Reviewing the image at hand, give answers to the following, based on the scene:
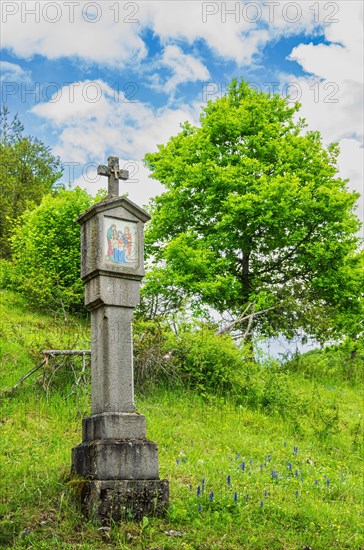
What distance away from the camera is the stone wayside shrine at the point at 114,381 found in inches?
263

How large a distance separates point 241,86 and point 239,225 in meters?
5.60

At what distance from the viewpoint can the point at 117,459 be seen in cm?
683

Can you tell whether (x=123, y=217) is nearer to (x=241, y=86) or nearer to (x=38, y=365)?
(x=38, y=365)

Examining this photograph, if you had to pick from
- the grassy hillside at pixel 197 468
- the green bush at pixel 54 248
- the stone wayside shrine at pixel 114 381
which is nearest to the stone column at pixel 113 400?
the stone wayside shrine at pixel 114 381

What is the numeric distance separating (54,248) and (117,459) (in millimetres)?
15182

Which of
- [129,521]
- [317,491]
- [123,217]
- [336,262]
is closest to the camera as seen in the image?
[129,521]

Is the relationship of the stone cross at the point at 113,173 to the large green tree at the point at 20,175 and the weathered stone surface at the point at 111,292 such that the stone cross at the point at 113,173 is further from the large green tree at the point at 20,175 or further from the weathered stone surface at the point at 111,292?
the large green tree at the point at 20,175

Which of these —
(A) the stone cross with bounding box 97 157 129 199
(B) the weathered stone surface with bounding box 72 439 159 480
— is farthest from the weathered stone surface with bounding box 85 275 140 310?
(B) the weathered stone surface with bounding box 72 439 159 480

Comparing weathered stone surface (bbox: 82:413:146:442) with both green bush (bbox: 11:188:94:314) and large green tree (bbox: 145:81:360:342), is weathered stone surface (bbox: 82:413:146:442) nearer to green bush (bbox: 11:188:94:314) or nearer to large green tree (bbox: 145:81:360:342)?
large green tree (bbox: 145:81:360:342)

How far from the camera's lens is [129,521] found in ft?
21.3

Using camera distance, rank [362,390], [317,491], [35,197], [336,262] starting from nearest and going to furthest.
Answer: [317,491], [362,390], [336,262], [35,197]

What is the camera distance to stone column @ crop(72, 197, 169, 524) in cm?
667

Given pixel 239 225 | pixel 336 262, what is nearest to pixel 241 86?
pixel 239 225

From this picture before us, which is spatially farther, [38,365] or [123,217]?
[38,365]
